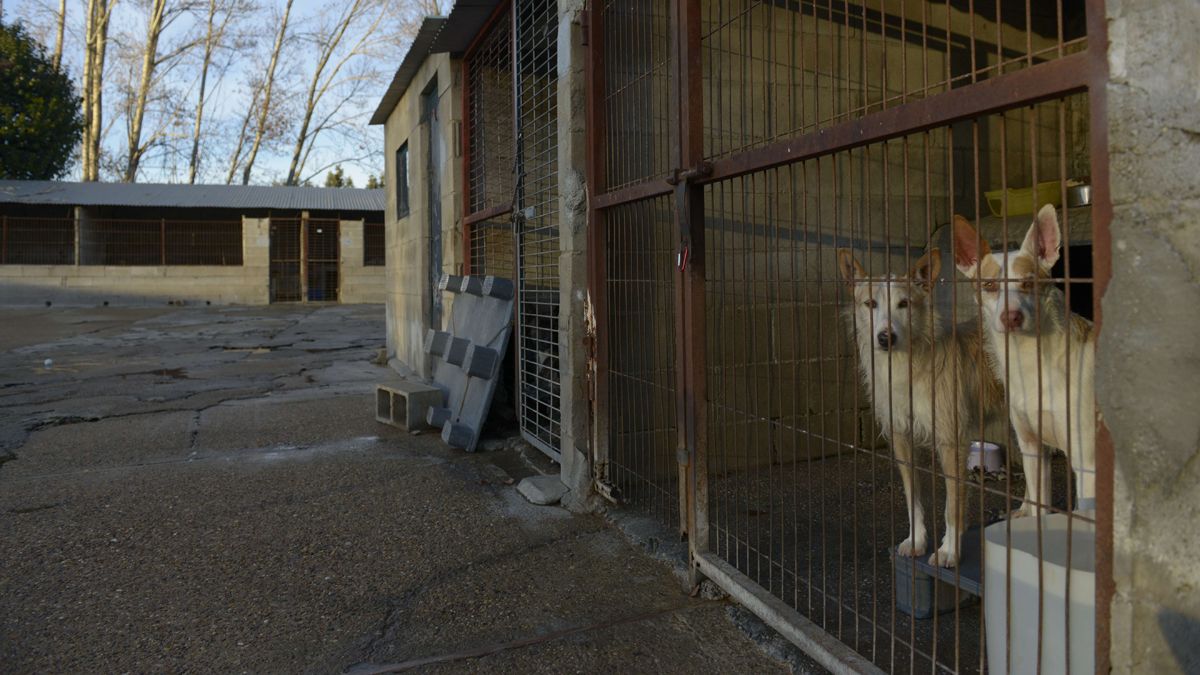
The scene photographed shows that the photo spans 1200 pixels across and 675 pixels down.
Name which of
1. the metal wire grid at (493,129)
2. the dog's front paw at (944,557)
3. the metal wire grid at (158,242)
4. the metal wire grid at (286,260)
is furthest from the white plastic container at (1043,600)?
the metal wire grid at (158,242)

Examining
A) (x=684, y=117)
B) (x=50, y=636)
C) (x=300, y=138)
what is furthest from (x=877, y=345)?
(x=300, y=138)

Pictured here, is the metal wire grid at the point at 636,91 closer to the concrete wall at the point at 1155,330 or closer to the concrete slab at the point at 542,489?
the concrete slab at the point at 542,489

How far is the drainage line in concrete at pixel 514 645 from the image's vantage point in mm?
2848

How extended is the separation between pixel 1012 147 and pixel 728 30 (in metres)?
2.91

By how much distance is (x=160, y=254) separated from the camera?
91.7ft

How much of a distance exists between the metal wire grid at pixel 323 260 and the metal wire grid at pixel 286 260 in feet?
1.41

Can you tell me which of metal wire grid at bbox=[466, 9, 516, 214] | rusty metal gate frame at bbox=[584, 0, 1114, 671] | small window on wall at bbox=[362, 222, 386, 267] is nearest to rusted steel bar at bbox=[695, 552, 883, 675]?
rusty metal gate frame at bbox=[584, 0, 1114, 671]

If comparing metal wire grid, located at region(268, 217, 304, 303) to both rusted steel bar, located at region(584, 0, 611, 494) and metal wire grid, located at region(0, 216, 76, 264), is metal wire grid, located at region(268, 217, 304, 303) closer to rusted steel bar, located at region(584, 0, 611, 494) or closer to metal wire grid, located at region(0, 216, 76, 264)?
metal wire grid, located at region(0, 216, 76, 264)

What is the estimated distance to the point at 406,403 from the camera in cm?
688

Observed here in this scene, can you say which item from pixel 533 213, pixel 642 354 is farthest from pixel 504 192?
pixel 642 354

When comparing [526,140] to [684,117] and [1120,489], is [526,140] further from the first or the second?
[1120,489]

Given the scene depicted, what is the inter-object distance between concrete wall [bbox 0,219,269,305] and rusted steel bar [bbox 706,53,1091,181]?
27.1 m

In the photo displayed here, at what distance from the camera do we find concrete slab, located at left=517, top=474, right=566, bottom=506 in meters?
4.81

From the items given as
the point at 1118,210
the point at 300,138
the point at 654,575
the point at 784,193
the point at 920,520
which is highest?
the point at 300,138
